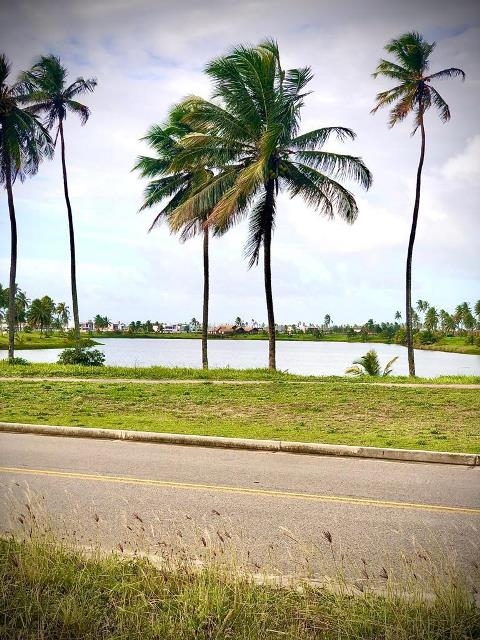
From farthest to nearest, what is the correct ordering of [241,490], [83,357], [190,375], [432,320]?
[432,320] → [83,357] → [190,375] → [241,490]

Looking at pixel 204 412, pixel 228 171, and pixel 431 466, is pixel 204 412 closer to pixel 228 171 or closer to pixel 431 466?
pixel 431 466

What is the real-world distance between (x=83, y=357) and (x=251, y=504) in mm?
21081

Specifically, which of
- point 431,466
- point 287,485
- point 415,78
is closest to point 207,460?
point 287,485

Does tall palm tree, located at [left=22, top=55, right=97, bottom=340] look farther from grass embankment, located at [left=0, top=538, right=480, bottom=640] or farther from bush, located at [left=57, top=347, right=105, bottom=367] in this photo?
grass embankment, located at [left=0, top=538, right=480, bottom=640]

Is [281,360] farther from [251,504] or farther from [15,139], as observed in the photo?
[251,504]

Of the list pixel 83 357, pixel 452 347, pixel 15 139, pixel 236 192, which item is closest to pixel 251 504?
pixel 236 192

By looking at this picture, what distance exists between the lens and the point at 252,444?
10531 millimetres

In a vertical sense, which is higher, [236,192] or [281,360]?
[236,192]

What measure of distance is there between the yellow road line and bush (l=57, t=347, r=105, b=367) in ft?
60.9

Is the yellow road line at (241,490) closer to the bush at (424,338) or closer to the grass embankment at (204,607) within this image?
the grass embankment at (204,607)

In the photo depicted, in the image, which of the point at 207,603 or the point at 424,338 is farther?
the point at 424,338

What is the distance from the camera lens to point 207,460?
9.51 metres

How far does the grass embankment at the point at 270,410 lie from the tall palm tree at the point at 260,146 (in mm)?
6700

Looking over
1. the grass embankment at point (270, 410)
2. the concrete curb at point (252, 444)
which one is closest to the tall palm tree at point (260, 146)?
the grass embankment at point (270, 410)
